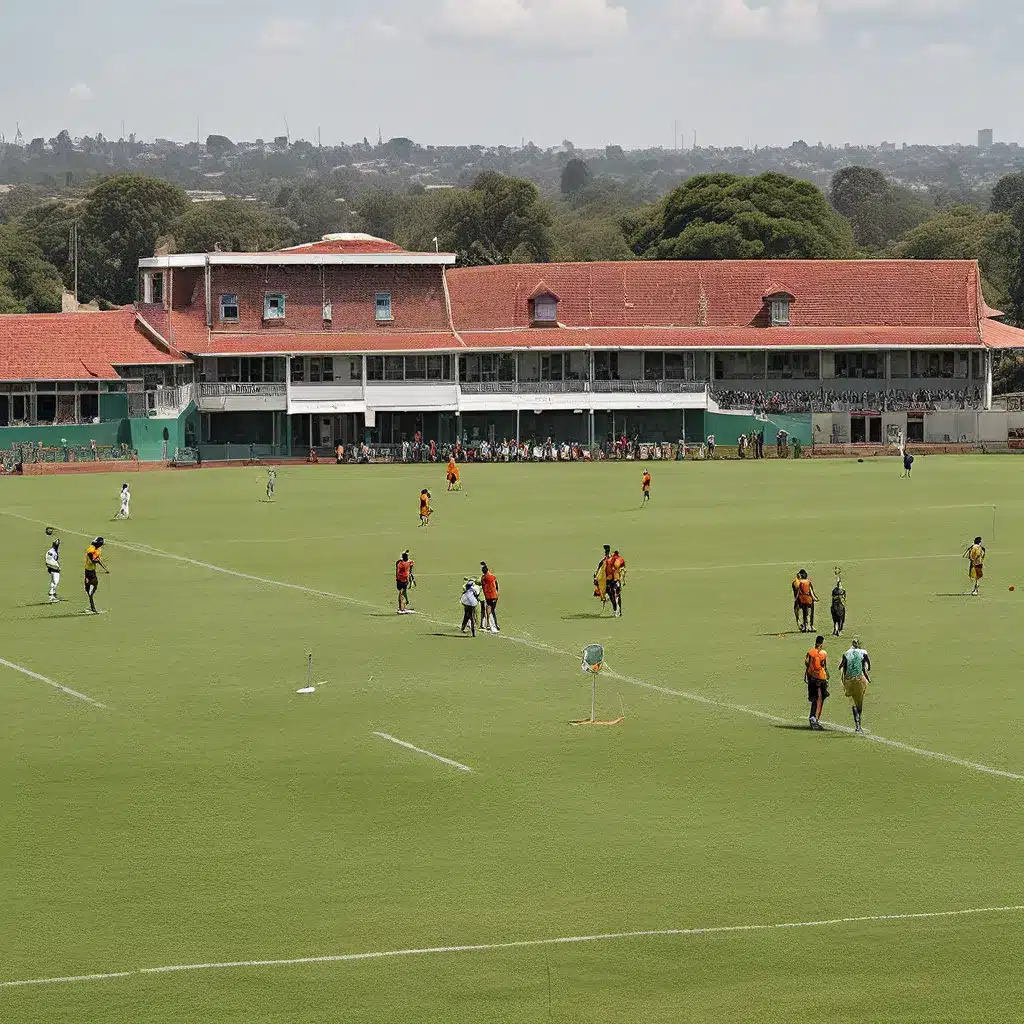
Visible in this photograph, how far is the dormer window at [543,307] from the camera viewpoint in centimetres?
10162

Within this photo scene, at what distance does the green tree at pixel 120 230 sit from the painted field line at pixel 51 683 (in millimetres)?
133631

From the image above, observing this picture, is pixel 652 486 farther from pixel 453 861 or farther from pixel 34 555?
pixel 453 861

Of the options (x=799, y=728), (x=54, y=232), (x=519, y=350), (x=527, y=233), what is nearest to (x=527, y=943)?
(x=799, y=728)

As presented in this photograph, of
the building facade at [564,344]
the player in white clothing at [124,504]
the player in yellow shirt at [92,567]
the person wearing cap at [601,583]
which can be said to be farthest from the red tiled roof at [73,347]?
the person wearing cap at [601,583]

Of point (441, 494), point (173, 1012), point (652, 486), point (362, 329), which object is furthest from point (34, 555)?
point (362, 329)

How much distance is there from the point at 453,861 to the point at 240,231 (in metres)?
159

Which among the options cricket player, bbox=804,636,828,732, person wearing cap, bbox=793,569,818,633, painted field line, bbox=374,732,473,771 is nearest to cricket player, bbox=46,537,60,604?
painted field line, bbox=374,732,473,771

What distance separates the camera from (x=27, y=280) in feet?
471

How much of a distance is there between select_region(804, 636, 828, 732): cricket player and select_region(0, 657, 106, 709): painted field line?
37.6 ft

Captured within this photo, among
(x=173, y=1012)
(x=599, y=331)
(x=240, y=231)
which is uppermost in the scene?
(x=240, y=231)

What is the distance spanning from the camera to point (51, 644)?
122 ft

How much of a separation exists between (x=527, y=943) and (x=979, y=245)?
442ft

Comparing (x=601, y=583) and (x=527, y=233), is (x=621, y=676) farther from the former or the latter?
(x=527, y=233)

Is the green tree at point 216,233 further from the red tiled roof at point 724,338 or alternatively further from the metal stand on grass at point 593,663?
the metal stand on grass at point 593,663
